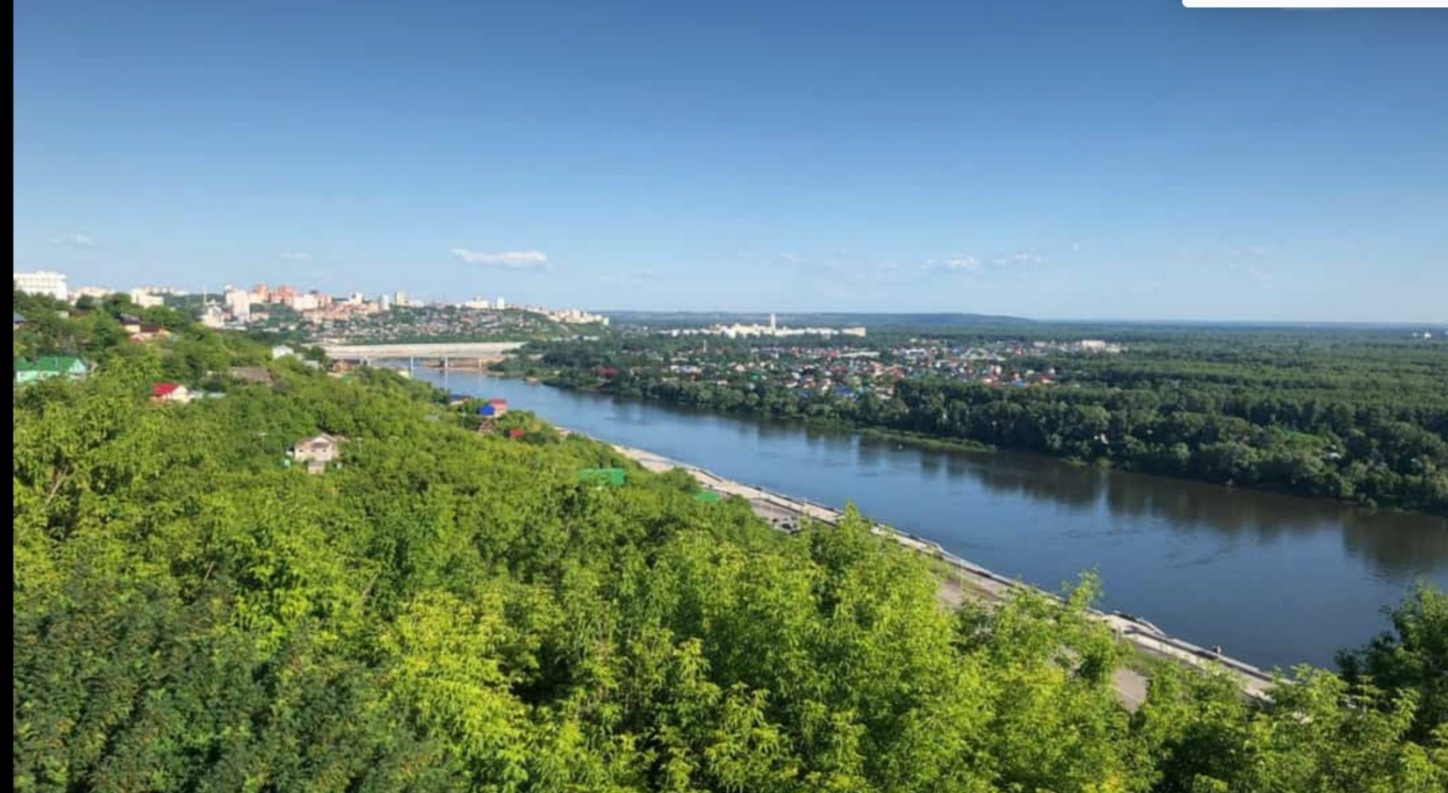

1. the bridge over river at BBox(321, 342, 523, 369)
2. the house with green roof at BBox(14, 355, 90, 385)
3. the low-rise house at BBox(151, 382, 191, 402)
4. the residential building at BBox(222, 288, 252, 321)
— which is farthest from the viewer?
the residential building at BBox(222, 288, 252, 321)

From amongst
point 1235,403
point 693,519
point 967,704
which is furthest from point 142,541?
point 1235,403

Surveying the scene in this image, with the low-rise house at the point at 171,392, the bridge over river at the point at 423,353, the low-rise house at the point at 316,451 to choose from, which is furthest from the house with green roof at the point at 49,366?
the bridge over river at the point at 423,353

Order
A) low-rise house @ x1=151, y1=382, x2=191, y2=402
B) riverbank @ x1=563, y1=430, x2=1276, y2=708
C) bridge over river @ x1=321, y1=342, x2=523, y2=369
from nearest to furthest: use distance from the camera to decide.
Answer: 1. riverbank @ x1=563, y1=430, x2=1276, y2=708
2. low-rise house @ x1=151, y1=382, x2=191, y2=402
3. bridge over river @ x1=321, y1=342, x2=523, y2=369

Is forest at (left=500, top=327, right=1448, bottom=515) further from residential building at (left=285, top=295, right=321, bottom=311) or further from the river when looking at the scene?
residential building at (left=285, top=295, right=321, bottom=311)

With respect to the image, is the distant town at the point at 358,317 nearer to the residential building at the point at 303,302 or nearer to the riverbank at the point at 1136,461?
the residential building at the point at 303,302

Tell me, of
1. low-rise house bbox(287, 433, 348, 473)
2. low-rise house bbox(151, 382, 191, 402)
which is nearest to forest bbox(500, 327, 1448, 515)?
low-rise house bbox(287, 433, 348, 473)

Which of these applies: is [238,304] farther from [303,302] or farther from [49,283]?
[49,283]

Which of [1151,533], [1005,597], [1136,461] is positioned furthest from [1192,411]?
[1005,597]
